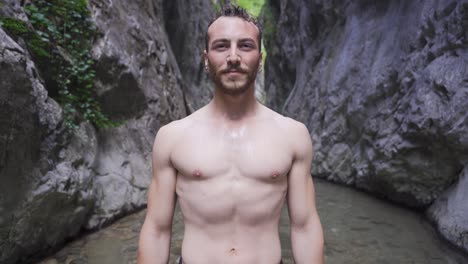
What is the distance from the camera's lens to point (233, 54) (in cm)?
157

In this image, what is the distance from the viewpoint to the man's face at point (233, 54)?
1.58 m

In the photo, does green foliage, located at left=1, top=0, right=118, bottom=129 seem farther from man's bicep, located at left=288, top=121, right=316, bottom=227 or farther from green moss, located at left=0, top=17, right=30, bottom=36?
man's bicep, located at left=288, top=121, right=316, bottom=227

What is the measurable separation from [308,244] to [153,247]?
2.43 ft

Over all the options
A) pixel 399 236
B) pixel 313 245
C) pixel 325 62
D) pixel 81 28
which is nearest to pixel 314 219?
pixel 313 245

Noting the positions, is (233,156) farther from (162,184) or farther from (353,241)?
(353,241)

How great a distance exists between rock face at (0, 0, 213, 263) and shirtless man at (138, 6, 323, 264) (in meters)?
1.75

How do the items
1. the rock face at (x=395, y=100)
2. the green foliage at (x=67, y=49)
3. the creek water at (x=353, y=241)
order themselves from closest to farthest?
1. the creek water at (x=353, y=241)
2. the green foliage at (x=67, y=49)
3. the rock face at (x=395, y=100)

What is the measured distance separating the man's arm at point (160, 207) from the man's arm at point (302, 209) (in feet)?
1.91

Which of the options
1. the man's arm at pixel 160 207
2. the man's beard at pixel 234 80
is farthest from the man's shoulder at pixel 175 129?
the man's beard at pixel 234 80

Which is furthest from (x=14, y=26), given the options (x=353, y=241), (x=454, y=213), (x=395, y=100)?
(x=395, y=100)

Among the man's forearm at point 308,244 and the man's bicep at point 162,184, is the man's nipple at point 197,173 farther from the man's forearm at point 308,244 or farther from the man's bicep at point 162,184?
the man's forearm at point 308,244

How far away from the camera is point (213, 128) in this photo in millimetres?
1698

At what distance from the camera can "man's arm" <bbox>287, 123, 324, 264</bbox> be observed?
5.48 feet

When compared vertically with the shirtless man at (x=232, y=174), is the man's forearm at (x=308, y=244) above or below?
below
